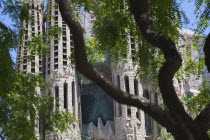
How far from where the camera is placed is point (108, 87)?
7.71 m

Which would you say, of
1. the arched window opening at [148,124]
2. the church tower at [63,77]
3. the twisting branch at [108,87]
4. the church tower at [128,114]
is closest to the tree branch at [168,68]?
the twisting branch at [108,87]

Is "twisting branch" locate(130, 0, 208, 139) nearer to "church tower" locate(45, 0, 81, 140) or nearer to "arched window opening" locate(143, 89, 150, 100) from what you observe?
"church tower" locate(45, 0, 81, 140)

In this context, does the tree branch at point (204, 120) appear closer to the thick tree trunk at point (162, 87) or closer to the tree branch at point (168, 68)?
the thick tree trunk at point (162, 87)

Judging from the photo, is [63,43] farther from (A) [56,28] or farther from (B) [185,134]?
(B) [185,134]

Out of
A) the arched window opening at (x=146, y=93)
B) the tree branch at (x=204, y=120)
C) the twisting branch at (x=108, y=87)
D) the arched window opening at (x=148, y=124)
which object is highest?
the arched window opening at (x=146, y=93)

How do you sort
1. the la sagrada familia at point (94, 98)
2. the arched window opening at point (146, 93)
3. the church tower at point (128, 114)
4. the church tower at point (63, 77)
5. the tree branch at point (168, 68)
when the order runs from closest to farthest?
1. the tree branch at point (168, 68)
2. the church tower at point (128, 114)
3. the la sagrada familia at point (94, 98)
4. the church tower at point (63, 77)
5. the arched window opening at point (146, 93)

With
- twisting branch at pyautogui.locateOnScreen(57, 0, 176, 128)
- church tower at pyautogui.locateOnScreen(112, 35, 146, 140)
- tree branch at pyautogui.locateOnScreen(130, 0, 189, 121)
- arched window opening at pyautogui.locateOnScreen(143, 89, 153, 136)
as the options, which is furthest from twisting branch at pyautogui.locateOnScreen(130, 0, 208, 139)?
arched window opening at pyautogui.locateOnScreen(143, 89, 153, 136)

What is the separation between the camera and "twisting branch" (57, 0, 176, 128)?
750cm

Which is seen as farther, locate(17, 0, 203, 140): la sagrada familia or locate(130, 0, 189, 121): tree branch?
locate(17, 0, 203, 140): la sagrada familia

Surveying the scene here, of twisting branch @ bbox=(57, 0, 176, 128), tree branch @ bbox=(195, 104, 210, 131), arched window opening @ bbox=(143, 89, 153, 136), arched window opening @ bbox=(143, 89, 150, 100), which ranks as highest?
arched window opening @ bbox=(143, 89, 150, 100)

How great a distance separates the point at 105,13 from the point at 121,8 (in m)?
0.59

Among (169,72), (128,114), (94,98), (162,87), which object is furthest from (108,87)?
(94,98)

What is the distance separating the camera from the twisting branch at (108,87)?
7496 millimetres

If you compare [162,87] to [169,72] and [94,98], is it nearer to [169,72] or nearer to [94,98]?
[169,72]
